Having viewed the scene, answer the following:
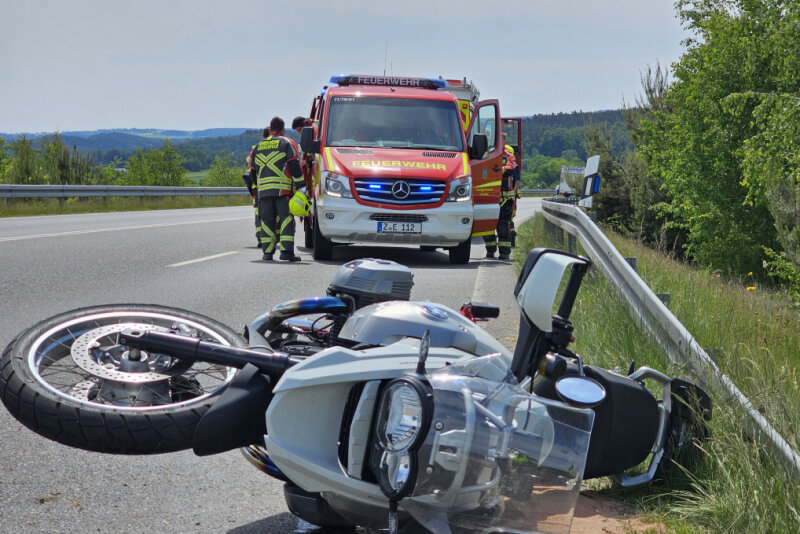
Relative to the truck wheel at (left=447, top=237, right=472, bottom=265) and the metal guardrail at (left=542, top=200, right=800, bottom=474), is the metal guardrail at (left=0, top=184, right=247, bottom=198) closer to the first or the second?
the truck wheel at (left=447, top=237, right=472, bottom=265)

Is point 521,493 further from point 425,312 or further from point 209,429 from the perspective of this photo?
point 209,429

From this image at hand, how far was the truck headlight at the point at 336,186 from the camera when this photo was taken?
483 inches

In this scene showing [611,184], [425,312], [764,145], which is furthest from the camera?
[611,184]

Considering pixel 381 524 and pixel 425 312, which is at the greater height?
pixel 425 312

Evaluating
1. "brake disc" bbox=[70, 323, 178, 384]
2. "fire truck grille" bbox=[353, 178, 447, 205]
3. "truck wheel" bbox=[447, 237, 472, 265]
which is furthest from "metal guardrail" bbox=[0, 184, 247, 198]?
"brake disc" bbox=[70, 323, 178, 384]

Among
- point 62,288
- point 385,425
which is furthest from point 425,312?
point 62,288

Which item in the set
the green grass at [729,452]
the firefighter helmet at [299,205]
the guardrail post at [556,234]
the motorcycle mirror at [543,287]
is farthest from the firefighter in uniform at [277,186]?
the motorcycle mirror at [543,287]

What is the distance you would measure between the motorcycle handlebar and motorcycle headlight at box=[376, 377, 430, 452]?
408 mm

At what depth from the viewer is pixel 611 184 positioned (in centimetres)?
4081

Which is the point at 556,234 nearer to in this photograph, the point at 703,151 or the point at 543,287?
the point at 543,287

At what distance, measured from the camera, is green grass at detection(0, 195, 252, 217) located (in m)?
22.3

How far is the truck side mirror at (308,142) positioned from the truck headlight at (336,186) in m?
0.82

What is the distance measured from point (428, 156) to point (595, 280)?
4919 millimetres

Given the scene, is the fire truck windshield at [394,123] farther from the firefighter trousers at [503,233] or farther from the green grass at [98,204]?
the green grass at [98,204]
